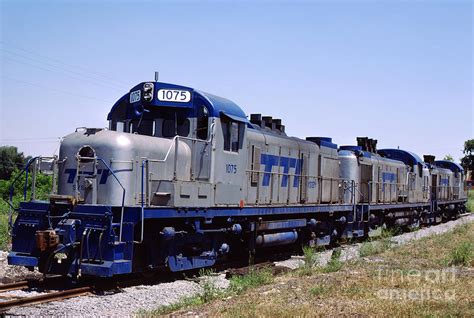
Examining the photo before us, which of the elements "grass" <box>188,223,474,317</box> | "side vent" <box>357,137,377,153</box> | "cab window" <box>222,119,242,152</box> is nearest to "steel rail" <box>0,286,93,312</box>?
"grass" <box>188,223,474,317</box>

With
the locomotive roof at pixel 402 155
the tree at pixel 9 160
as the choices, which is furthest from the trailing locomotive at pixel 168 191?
the tree at pixel 9 160

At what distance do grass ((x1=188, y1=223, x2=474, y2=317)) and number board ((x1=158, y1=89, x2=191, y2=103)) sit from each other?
437cm

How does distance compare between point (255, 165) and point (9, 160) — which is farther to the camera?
point (9, 160)

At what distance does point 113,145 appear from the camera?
10.1 metres

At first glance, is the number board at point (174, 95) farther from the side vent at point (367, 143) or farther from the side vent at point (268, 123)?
the side vent at point (367, 143)

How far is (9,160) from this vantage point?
247 feet

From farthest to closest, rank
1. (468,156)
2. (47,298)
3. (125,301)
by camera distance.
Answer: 1. (468,156)
2. (125,301)
3. (47,298)

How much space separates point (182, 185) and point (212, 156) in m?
1.35

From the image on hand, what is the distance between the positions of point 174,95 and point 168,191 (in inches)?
95.8

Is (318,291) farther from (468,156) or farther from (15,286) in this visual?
(468,156)

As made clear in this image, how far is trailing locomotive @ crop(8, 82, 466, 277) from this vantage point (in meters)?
9.63

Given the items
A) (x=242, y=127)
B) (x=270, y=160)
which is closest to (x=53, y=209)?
(x=242, y=127)

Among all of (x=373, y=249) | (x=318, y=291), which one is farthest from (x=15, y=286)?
(x=373, y=249)

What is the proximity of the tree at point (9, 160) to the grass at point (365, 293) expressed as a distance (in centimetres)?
6876
